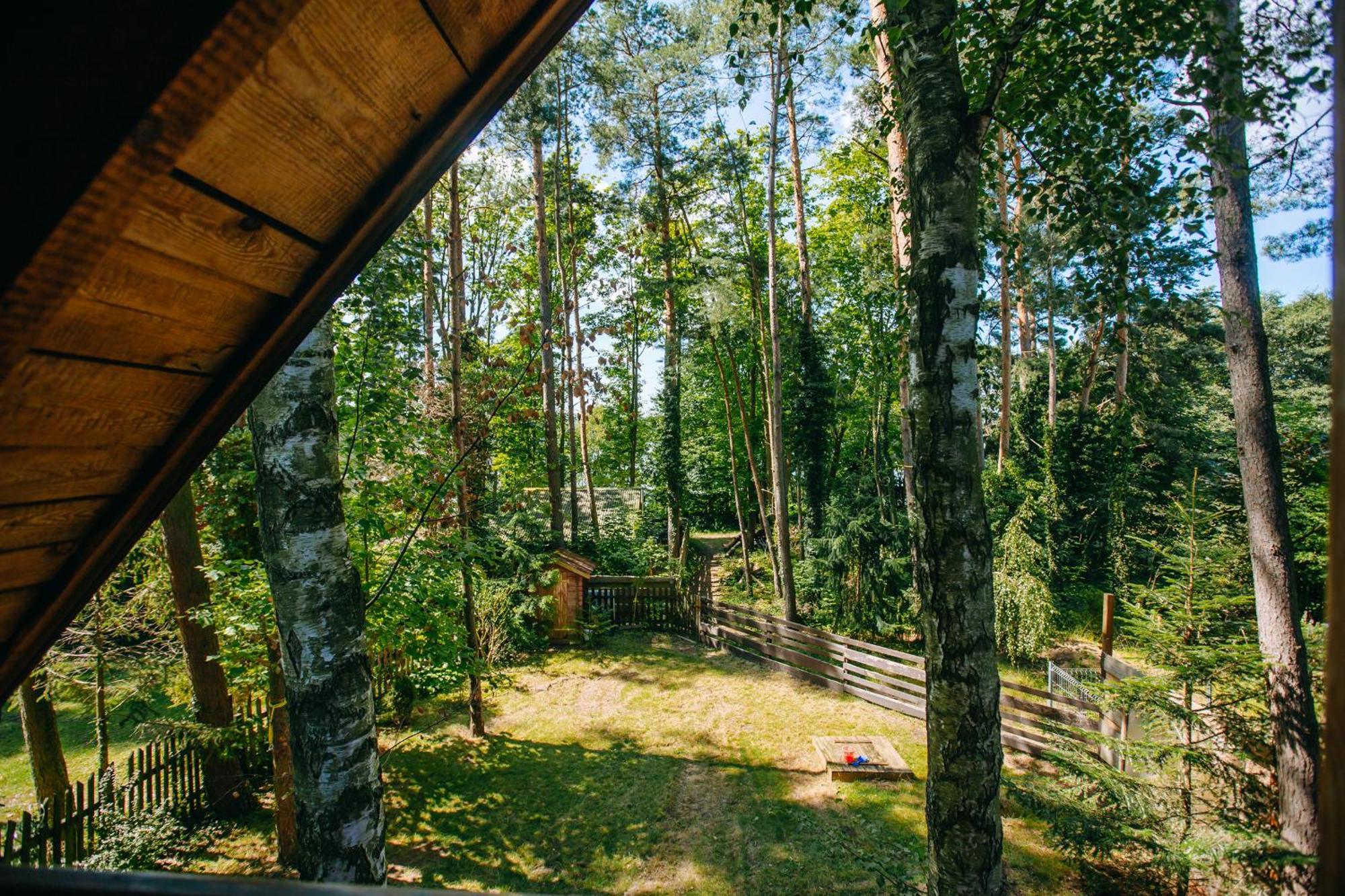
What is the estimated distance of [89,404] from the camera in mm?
832

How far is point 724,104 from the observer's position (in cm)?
1395

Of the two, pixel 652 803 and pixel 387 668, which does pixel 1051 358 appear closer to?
pixel 652 803

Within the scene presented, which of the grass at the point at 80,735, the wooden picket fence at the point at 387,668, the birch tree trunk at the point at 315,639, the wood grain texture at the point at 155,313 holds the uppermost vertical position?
the wood grain texture at the point at 155,313

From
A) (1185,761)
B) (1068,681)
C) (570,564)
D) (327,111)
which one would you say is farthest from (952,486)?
(570,564)

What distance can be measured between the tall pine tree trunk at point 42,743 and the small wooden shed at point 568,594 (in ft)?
24.4

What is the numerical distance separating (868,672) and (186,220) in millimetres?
10649

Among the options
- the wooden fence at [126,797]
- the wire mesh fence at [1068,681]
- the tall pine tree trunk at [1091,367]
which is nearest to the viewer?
the wooden fence at [126,797]

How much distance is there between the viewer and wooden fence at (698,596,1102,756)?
727cm

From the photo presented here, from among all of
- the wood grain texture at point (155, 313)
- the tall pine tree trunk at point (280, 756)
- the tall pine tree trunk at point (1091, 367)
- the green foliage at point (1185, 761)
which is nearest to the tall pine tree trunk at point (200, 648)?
the tall pine tree trunk at point (280, 756)

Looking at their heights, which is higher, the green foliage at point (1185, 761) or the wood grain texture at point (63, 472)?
the wood grain texture at point (63, 472)

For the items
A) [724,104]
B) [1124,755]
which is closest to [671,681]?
[1124,755]

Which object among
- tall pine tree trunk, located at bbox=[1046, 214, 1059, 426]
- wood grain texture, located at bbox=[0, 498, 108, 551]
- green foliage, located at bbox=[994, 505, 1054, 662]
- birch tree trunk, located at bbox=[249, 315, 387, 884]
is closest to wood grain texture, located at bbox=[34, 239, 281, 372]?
wood grain texture, located at bbox=[0, 498, 108, 551]

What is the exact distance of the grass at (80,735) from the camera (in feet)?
22.0

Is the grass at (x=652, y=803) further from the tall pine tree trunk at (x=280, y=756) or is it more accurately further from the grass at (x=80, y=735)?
the grass at (x=80, y=735)
